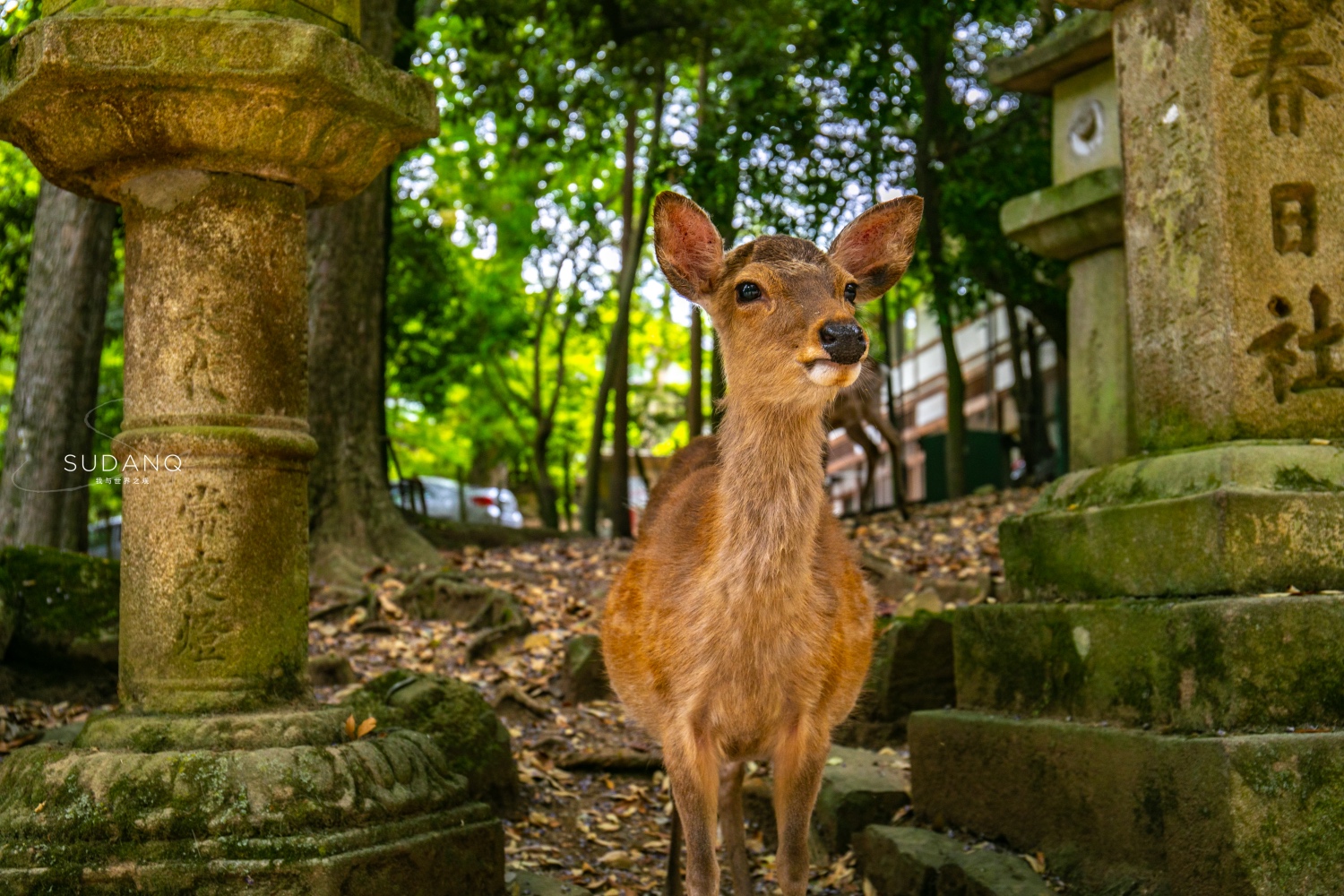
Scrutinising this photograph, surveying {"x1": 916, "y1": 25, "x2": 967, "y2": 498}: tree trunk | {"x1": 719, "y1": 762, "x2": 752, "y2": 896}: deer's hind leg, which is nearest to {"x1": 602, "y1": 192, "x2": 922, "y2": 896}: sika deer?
{"x1": 719, "y1": 762, "x2": 752, "y2": 896}: deer's hind leg

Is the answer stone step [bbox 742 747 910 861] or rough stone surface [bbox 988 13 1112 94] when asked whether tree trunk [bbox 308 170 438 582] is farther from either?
rough stone surface [bbox 988 13 1112 94]

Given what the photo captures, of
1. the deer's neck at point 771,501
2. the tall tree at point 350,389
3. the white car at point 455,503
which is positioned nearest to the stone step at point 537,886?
the deer's neck at point 771,501

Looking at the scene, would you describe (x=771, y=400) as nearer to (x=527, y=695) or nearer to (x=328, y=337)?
(x=527, y=695)

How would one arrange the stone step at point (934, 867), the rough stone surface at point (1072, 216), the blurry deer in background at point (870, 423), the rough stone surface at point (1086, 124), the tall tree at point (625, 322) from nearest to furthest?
1. the stone step at point (934, 867)
2. the rough stone surface at point (1072, 216)
3. the rough stone surface at point (1086, 124)
4. the blurry deer in background at point (870, 423)
5. the tall tree at point (625, 322)

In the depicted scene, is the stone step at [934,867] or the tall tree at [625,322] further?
the tall tree at [625,322]

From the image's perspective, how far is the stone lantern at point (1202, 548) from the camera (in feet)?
13.2

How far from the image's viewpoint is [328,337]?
33.1ft

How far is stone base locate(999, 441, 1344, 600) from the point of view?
4.31 metres

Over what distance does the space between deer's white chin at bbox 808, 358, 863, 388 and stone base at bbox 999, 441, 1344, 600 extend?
146 cm

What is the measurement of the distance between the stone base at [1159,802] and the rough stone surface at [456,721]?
2.00m

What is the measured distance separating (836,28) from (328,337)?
5615 millimetres

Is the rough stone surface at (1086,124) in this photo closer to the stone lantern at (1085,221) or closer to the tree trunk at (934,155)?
the stone lantern at (1085,221)

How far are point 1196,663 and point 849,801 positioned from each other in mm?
1908

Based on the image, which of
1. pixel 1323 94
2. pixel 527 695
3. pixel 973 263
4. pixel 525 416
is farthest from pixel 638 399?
pixel 1323 94
